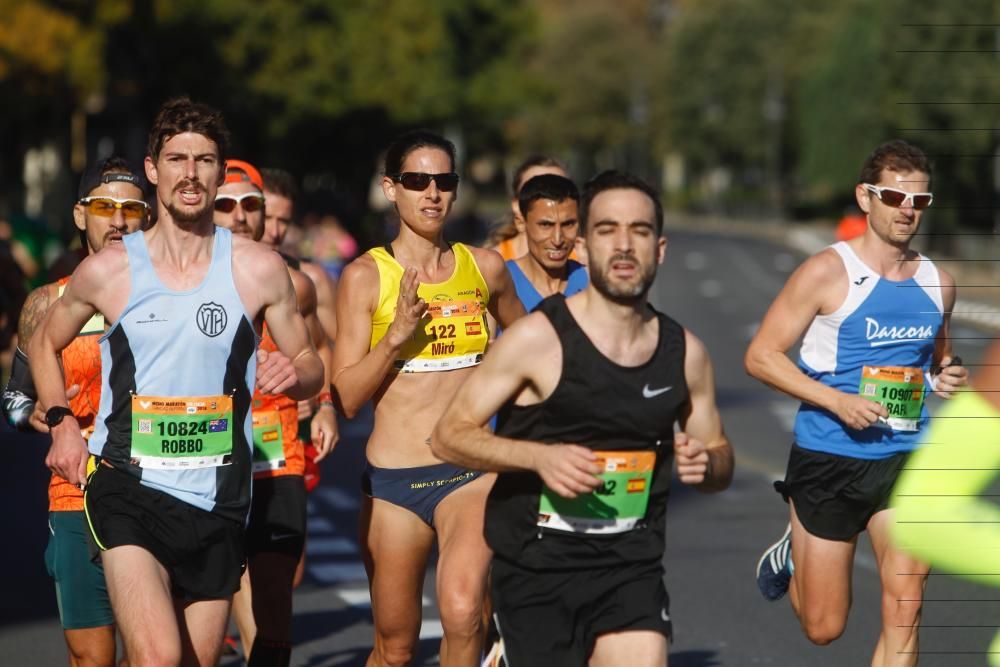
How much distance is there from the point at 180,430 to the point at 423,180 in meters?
1.66

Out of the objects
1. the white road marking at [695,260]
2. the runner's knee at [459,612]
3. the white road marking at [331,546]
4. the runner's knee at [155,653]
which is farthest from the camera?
the white road marking at [695,260]

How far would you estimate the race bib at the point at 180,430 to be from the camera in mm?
5680

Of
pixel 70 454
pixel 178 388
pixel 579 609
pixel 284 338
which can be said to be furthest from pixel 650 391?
pixel 70 454

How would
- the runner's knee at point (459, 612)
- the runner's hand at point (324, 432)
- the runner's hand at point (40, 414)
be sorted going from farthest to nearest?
the runner's hand at point (324, 432) < the runner's knee at point (459, 612) < the runner's hand at point (40, 414)

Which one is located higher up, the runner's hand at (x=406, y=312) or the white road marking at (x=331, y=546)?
the runner's hand at (x=406, y=312)

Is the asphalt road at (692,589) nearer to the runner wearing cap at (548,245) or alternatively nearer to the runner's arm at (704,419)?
the runner wearing cap at (548,245)

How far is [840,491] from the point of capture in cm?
702

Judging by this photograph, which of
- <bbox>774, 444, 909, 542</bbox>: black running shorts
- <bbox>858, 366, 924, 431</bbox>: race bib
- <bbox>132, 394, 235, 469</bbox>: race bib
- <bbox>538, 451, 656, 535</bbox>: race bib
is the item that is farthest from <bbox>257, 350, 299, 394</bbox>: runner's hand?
<bbox>858, 366, 924, 431</bbox>: race bib

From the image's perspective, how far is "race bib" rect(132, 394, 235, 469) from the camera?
5680 millimetres

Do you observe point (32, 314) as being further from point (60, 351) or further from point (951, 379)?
point (951, 379)

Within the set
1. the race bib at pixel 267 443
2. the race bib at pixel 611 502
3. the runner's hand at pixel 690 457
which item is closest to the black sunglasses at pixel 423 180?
the race bib at pixel 267 443

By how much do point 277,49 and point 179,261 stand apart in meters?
39.1

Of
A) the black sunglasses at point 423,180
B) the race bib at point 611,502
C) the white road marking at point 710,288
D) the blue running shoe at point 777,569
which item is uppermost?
the black sunglasses at point 423,180

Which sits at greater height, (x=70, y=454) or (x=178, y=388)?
(x=178, y=388)
